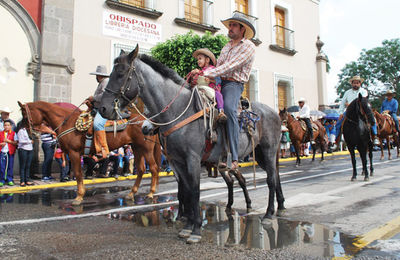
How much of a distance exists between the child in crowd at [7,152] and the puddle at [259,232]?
553cm

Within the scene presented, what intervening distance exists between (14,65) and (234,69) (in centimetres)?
1025

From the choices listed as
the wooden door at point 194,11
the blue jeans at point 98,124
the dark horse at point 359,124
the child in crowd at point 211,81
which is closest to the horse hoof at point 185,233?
the child in crowd at point 211,81

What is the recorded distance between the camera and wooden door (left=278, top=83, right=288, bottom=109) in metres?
20.9

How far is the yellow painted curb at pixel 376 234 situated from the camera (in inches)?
132

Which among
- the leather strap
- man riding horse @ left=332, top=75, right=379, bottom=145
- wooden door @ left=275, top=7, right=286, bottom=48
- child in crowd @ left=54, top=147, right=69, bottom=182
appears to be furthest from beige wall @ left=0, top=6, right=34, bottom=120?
wooden door @ left=275, top=7, right=286, bottom=48

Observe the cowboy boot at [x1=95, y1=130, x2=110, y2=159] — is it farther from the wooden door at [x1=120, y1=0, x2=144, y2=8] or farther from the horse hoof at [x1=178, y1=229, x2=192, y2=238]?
the wooden door at [x1=120, y1=0, x2=144, y2=8]

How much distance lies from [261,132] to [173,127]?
1.72m

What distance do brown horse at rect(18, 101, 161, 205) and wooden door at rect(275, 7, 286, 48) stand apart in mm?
16115

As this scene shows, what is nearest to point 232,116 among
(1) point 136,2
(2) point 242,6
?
(1) point 136,2

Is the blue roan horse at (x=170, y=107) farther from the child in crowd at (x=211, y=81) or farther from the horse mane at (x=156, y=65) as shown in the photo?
the child in crowd at (x=211, y=81)

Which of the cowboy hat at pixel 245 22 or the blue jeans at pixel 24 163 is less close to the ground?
the cowboy hat at pixel 245 22

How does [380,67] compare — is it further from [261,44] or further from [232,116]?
[232,116]

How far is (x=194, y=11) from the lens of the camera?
16.7m

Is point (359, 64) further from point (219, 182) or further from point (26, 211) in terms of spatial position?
point (26, 211)
